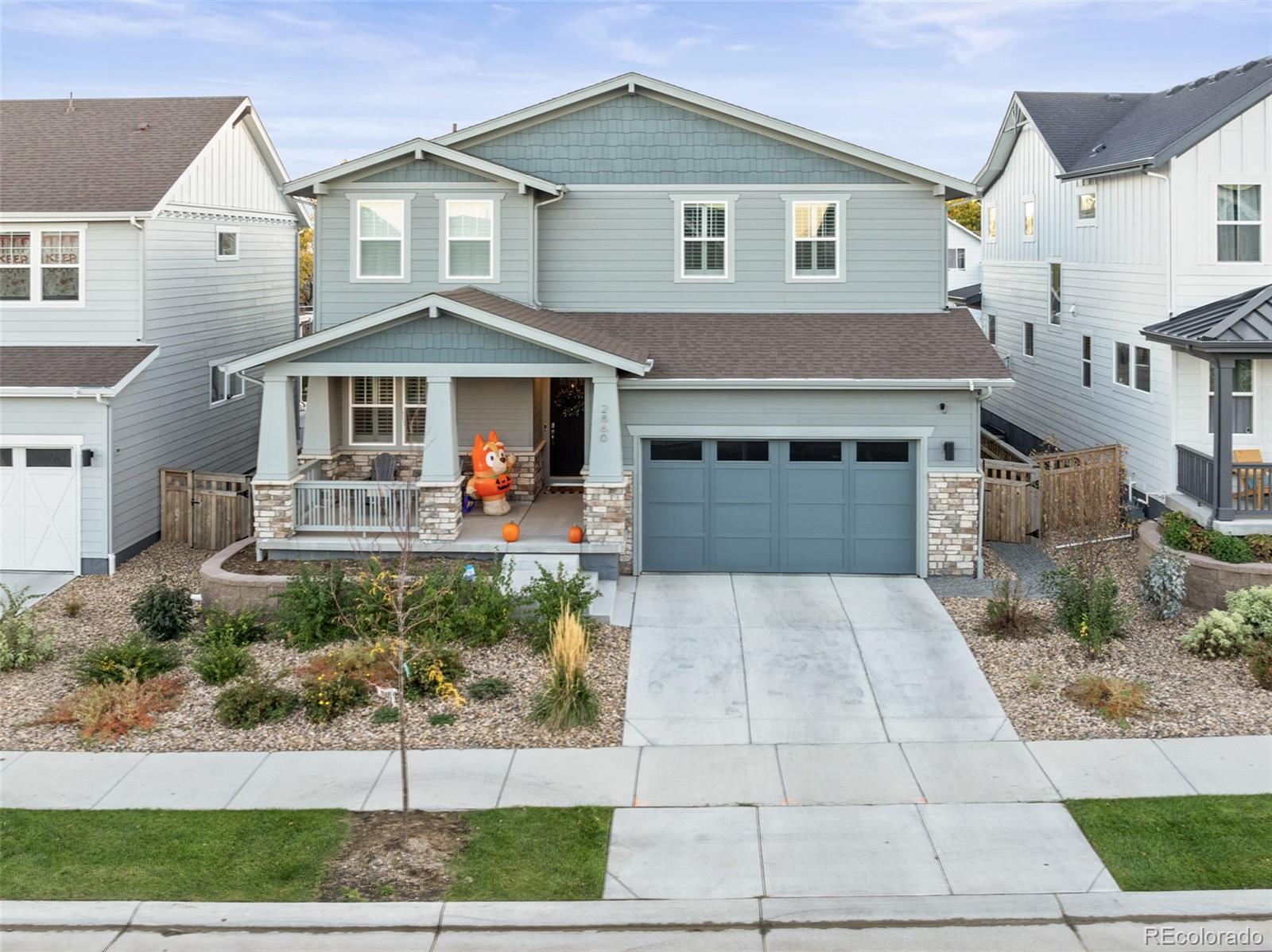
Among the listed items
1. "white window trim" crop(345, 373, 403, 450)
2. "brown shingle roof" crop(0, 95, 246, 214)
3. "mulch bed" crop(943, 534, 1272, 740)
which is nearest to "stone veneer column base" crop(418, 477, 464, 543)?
"white window trim" crop(345, 373, 403, 450)

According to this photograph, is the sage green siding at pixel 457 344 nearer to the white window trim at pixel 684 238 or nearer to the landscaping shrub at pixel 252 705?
the white window trim at pixel 684 238

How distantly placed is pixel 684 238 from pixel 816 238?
2.13m

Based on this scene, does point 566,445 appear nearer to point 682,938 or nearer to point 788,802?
point 788,802

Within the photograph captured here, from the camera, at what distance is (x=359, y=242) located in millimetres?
21500

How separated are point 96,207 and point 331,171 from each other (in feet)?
12.4

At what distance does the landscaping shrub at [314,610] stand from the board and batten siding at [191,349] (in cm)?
496

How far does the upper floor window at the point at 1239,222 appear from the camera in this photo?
2105 centimetres

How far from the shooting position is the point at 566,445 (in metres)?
24.7

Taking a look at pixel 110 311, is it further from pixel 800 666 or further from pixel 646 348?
pixel 800 666

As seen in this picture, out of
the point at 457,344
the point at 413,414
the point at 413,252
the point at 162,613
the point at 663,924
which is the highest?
the point at 413,252

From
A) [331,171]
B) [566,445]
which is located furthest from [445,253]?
[566,445]

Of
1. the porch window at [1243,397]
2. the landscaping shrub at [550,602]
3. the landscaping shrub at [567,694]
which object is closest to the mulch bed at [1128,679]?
the porch window at [1243,397]

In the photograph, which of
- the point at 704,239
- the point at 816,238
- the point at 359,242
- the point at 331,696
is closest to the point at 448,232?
the point at 359,242

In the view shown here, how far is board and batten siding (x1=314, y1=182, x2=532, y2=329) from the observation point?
2131 cm
